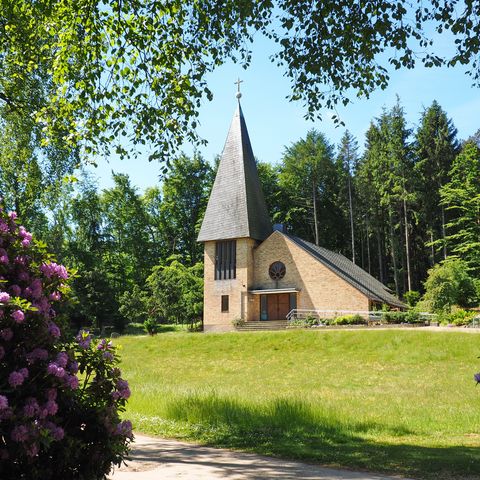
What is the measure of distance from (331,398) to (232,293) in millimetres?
24599

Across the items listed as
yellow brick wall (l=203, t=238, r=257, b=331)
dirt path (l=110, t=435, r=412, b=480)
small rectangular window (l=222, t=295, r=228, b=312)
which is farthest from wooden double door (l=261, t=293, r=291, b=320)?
dirt path (l=110, t=435, r=412, b=480)

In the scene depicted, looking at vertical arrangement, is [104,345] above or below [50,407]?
above

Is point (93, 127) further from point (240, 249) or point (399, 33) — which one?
point (240, 249)

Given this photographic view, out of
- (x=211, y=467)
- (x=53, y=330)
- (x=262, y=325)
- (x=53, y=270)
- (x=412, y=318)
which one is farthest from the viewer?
(x=262, y=325)

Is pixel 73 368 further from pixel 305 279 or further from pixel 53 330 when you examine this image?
pixel 305 279

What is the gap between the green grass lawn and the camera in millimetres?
7301

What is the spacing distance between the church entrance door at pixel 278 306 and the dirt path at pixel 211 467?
29.2 metres

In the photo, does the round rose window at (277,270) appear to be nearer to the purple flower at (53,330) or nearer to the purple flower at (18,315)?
the purple flower at (53,330)

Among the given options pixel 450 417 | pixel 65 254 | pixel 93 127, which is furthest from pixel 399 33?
pixel 65 254

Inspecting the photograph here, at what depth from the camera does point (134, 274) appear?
180 feet

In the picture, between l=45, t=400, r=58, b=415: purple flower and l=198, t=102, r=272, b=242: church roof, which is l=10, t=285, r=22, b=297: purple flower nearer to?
l=45, t=400, r=58, b=415: purple flower

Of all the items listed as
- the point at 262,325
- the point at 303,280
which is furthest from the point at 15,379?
the point at 303,280

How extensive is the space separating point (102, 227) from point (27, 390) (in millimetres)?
49672

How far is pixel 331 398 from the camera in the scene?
1283 centimetres
